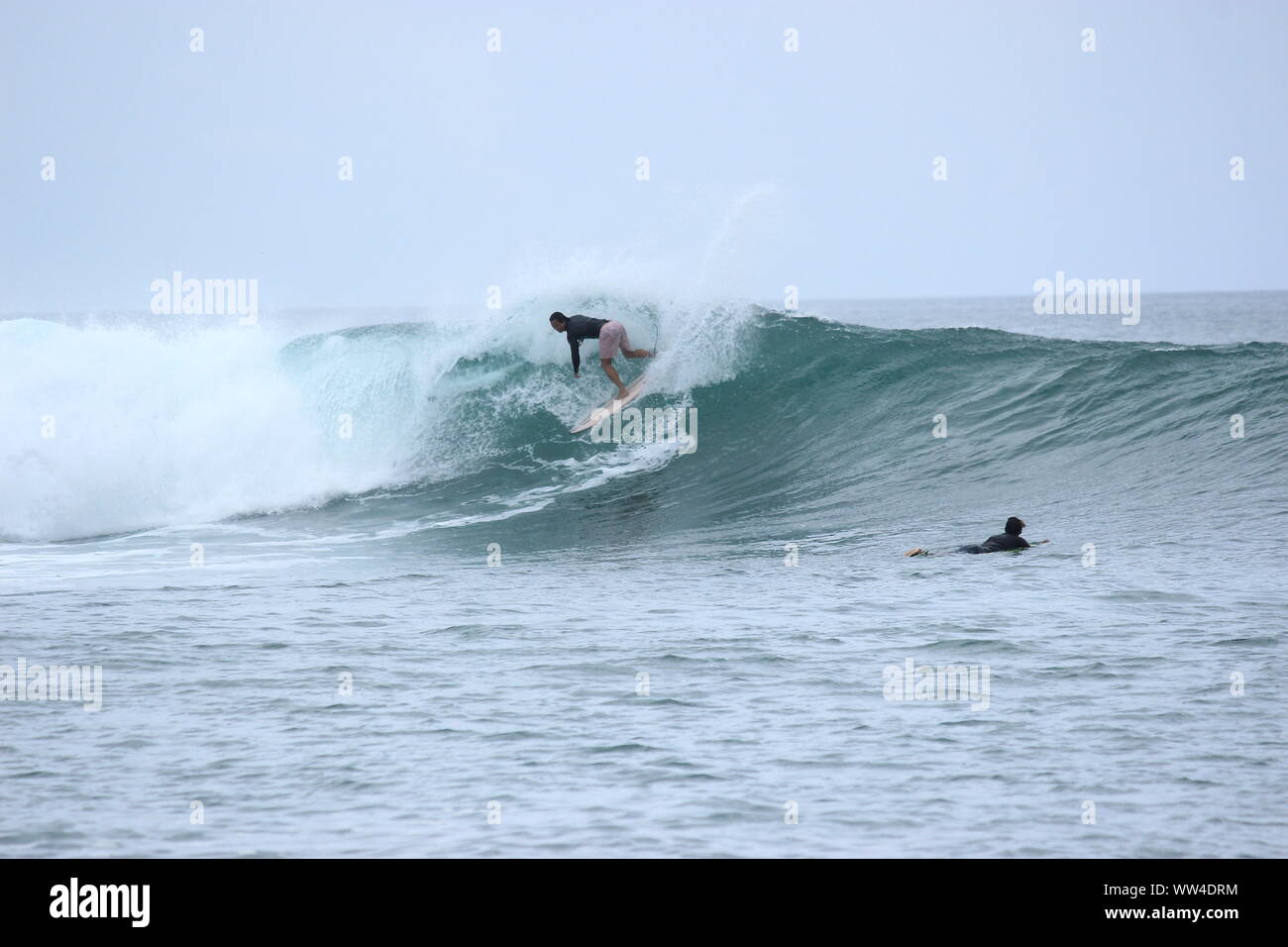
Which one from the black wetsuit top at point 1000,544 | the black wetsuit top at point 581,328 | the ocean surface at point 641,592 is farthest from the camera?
the black wetsuit top at point 581,328

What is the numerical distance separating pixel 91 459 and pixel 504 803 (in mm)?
12561

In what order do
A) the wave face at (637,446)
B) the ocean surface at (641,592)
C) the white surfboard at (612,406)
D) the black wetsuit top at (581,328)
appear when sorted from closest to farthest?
the ocean surface at (641,592), the wave face at (637,446), the black wetsuit top at (581,328), the white surfboard at (612,406)

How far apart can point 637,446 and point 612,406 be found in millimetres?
652

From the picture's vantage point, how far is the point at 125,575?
1184 centimetres

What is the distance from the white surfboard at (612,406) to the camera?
1745 cm

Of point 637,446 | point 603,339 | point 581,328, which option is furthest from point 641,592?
point 637,446

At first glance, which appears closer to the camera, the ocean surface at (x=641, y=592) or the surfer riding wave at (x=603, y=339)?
the ocean surface at (x=641, y=592)

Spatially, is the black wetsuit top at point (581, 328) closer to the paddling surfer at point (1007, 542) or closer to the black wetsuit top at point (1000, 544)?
the paddling surfer at point (1007, 542)

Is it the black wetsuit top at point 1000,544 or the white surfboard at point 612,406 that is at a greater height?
the white surfboard at point 612,406

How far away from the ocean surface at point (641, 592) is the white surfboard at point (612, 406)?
25 cm

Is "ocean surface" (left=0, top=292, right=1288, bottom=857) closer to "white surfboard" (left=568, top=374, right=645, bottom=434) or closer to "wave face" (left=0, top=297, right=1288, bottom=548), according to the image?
"wave face" (left=0, top=297, right=1288, bottom=548)

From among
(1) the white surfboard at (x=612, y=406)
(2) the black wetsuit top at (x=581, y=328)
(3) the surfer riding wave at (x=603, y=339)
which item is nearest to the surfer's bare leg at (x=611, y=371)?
(3) the surfer riding wave at (x=603, y=339)

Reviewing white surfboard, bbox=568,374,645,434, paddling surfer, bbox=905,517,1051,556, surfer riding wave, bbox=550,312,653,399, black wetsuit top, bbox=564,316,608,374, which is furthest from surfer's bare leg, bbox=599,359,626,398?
paddling surfer, bbox=905,517,1051,556
